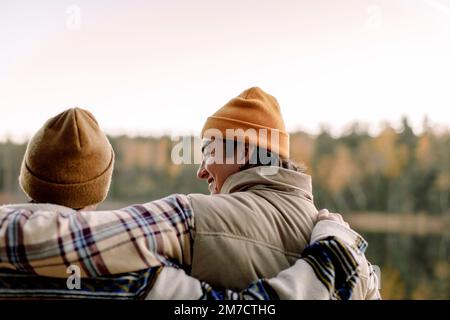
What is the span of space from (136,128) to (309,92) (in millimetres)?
13249

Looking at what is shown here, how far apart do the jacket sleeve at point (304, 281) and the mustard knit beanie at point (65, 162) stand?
0.35 metres

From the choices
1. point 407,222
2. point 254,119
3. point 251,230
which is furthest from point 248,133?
point 407,222

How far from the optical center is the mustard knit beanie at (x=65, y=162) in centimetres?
145

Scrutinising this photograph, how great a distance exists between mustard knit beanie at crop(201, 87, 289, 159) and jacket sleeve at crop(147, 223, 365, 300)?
36cm

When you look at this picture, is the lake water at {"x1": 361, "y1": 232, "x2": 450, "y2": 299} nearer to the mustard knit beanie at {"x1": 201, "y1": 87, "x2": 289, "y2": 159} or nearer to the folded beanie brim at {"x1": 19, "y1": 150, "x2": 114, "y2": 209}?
the mustard knit beanie at {"x1": 201, "y1": 87, "x2": 289, "y2": 159}

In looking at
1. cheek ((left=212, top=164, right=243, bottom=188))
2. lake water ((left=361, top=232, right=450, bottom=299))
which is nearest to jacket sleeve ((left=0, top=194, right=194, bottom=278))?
cheek ((left=212, top=164, right=243, bottom=188))

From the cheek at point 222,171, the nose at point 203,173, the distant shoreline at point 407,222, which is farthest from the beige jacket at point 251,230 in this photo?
the distant shoreline at point 407,222

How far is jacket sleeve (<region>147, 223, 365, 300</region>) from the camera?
4.21 ft

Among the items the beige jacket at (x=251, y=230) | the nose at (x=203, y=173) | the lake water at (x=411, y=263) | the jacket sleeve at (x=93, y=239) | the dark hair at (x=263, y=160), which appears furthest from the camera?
the lake water at (x=411, y=263)

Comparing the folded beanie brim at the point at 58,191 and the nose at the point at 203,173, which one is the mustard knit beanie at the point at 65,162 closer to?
the folded beanie brim at the point at 58,191

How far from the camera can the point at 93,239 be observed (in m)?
1.26

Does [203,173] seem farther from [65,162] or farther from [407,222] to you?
[407,222]
